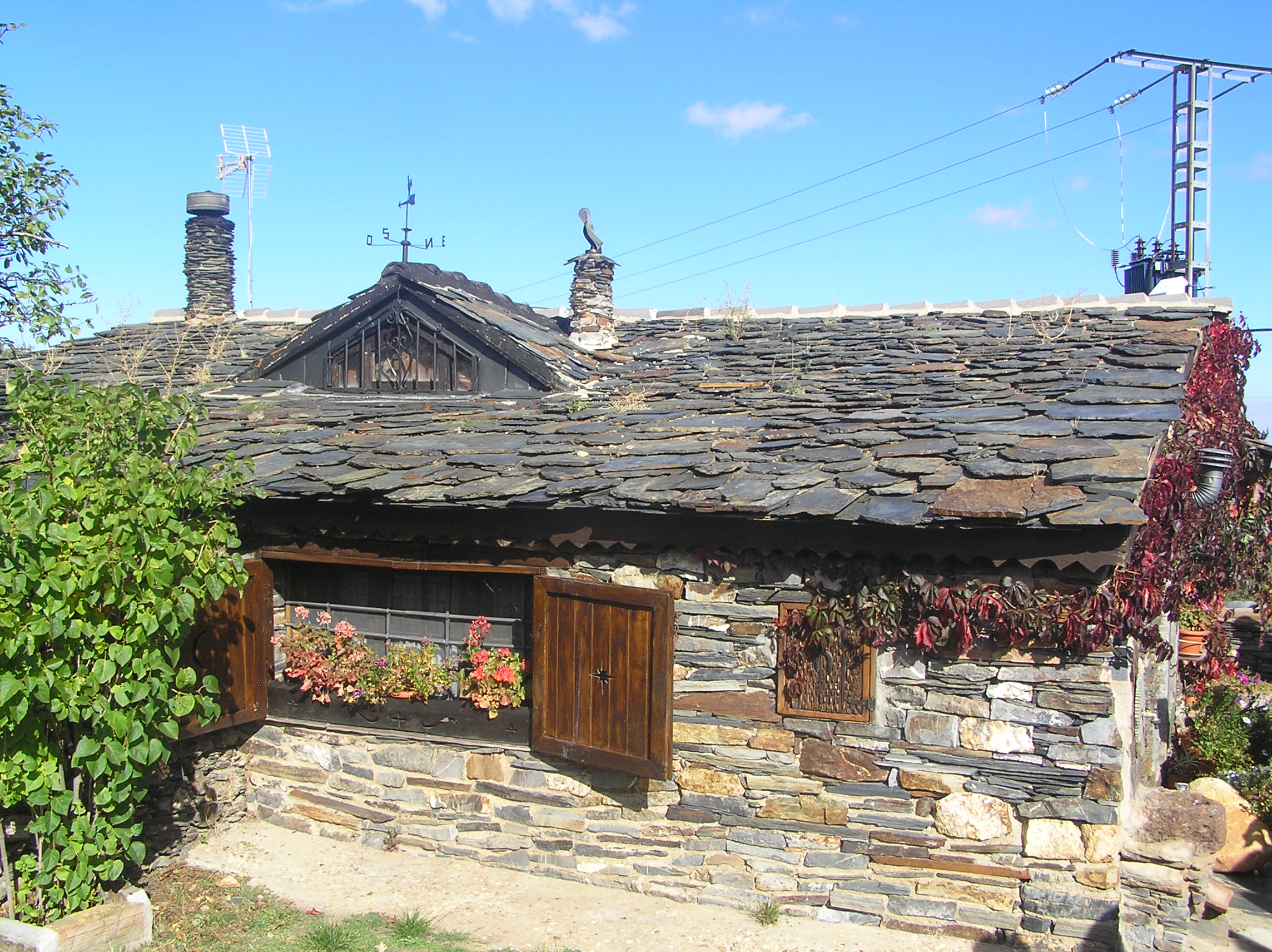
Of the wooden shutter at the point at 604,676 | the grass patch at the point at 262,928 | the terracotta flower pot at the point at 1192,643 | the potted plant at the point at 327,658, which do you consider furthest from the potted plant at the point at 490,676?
the terracotta flower pot at the point at 1192,643

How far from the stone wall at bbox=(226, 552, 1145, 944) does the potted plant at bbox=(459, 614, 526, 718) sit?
1.09 feet

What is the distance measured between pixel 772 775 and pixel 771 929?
0.86 m

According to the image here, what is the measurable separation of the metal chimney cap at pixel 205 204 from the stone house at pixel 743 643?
5.51 m

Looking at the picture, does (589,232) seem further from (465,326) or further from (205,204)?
(205,204)

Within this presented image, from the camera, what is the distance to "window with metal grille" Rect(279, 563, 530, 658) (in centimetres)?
683

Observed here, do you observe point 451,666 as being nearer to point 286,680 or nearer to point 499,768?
point 499,768

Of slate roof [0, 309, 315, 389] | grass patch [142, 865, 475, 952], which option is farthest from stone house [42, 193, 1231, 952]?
slate roof [0, 309, 315, 389]

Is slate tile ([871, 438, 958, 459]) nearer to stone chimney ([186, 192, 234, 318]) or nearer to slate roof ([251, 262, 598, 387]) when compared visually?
slate roof ([251, 262, 598, 387])

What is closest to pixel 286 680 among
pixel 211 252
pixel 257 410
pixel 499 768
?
pixel 499 768

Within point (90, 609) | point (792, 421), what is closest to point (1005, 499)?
point (792, 421)

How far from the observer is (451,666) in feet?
22.8

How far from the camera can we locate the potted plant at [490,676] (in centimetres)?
657

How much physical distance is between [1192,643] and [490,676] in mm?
6556

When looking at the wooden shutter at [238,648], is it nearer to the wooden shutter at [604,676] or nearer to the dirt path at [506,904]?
the dirt path at [506,904]
